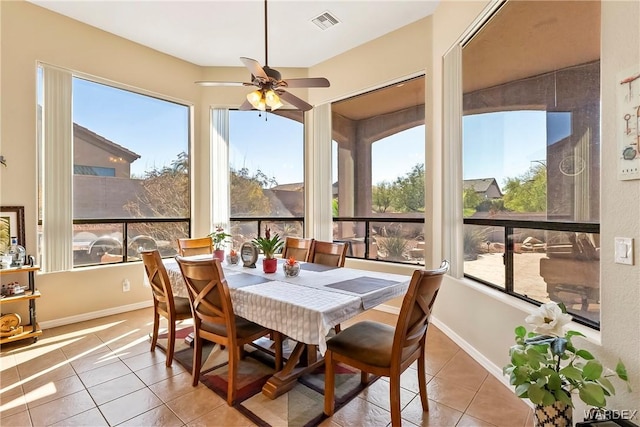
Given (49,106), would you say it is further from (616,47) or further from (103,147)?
(616,47)

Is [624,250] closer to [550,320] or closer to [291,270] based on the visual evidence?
[550,320]

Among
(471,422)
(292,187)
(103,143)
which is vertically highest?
(103,143)

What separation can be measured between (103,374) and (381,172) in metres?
3.68

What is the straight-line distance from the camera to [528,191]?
8.46 ft

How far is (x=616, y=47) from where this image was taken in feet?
4.89

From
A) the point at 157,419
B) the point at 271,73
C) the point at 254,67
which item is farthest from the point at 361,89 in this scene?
the point at 157,419

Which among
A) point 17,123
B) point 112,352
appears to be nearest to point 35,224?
point 17,123

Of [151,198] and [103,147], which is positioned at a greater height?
[103,147]

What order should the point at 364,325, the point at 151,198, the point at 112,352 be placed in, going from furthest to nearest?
the point at 151,198 → the point at 112,352 → the point at 364,325

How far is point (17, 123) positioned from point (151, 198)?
60.7 inches

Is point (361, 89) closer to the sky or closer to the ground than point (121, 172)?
closer to the sky

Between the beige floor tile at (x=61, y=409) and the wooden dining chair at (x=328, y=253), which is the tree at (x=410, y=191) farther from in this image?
the beige floor tile at (x=61, y=409)

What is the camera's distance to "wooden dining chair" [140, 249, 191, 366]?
2.50 metres

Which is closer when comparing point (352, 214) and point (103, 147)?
point (103, 147)
